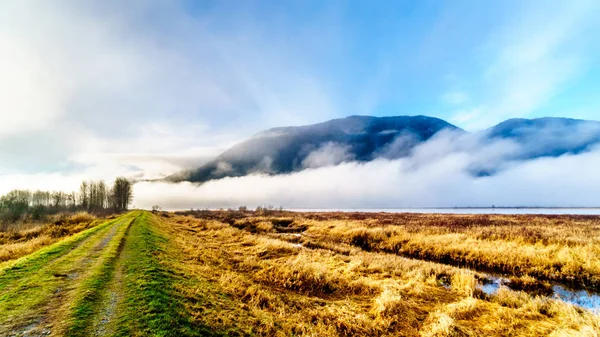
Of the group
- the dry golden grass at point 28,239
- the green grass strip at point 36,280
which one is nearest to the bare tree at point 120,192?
the dry golden grass at point 28,239

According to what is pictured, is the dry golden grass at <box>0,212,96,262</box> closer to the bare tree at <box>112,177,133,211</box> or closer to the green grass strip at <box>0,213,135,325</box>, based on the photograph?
the green grass strip at <box>0,213,135,325</box>

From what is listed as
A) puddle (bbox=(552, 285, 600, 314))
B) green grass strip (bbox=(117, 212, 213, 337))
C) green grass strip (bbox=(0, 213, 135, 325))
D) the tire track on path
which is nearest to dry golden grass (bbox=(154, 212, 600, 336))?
green grass strip (bbox=(117, 212, 213, 337))

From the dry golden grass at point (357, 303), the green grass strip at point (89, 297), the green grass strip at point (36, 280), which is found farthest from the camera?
the dry golden grass at point (357, 303)

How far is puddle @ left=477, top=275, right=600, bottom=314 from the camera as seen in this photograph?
14.0 metres

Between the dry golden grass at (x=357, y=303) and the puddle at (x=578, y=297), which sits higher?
the dry golden grass at (x=357, y=303)

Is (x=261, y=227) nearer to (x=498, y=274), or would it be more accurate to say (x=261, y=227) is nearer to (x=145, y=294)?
(x=498, y=274)

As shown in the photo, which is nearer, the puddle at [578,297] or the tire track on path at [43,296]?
the tire track on path at [43,296]

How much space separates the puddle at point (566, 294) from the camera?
14.0 metres

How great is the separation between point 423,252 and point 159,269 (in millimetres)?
24517

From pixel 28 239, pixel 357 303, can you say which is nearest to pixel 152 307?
pixel 357 303

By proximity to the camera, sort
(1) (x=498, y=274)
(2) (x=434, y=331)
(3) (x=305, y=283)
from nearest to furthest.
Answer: (2) (x=434, y=331)
(3) (x=305, y=283)
(1) (x=498, y=274)

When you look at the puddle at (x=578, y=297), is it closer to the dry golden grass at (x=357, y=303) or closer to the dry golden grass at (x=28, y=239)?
the dry golden grass at (x=357, y=303)

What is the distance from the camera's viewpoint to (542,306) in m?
11.4

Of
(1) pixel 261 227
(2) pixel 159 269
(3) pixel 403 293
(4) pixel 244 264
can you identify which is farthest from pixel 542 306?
(1) pixel 261 227
